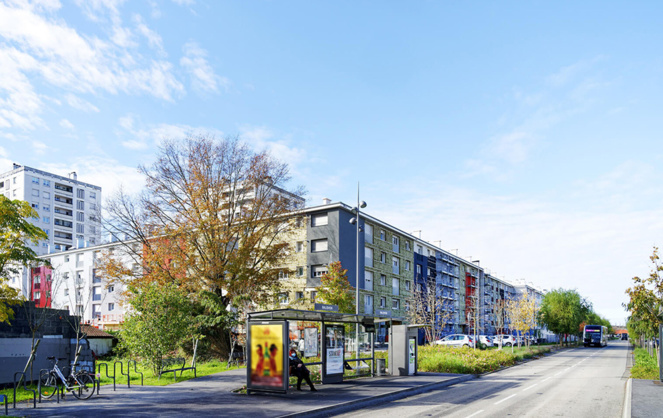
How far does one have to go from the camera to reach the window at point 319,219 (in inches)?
2048

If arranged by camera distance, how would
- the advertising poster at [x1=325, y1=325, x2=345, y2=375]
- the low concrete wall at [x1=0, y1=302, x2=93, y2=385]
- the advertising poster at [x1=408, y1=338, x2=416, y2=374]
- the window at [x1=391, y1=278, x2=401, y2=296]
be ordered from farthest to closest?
the window at [x1=391, y1=278, x2=401, y2=296]
the advertising poster at [x1=408, y1=338, x2=416, y2=374]
the low concrete wall at [x1=0, y1=302, x2=93, y2=385]
the advertising poster at [x1=325, y1=325, x2=345, y2=375]

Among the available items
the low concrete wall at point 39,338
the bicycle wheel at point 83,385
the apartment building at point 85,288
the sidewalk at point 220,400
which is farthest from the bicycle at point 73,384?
the apartment building at point 85,288

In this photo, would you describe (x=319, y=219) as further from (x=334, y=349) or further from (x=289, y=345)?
(x=289, y=345)

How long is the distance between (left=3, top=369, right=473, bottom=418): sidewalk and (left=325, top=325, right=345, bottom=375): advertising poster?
63 centimetres

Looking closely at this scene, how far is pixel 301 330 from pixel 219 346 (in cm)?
1245

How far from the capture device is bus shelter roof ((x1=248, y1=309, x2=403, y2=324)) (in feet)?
58.0

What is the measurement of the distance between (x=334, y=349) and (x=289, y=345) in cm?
232

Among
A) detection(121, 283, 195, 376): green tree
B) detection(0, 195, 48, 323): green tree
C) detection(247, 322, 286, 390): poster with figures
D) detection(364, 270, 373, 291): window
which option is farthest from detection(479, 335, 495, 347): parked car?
A: detection(0, 195, 48, 323): green tree

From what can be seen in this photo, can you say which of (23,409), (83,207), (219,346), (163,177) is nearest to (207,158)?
(163,177)

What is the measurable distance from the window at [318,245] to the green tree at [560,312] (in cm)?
3436

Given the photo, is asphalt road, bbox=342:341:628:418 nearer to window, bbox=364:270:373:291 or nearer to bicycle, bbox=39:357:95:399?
bicycle, bbox=39:357:95:399

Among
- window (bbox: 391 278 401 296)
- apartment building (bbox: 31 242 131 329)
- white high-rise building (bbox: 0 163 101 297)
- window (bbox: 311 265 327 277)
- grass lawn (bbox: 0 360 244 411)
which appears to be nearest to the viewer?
grass lawn (bbox: 0 360 244 411)

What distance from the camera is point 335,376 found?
20.3m

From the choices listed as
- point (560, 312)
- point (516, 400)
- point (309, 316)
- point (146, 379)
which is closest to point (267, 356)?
point (309, 316)
